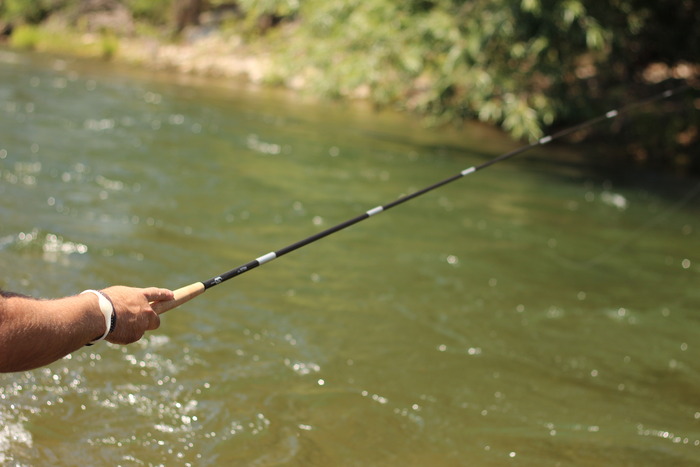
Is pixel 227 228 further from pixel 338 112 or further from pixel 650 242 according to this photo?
pixel 338 112

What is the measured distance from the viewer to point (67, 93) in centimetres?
1509

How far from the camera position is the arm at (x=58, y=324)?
7.74ft

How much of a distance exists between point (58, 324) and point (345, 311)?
316cm

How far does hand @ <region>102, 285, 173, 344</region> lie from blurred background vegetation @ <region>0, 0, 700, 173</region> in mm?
8329

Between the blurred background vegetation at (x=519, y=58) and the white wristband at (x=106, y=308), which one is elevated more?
the white wristband at (x=106, y=308)

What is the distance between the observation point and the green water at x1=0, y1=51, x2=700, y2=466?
12.8ft

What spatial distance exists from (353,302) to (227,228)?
1.95 m

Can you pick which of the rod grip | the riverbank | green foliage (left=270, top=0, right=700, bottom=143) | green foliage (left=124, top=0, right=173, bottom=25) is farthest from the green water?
green foliage (left=124, top=0, right=173, bottom=25)

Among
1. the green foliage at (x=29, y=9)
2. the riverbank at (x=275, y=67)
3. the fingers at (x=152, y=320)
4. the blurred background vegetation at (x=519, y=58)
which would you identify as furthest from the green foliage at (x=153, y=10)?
the fingers at (x=152, y=320)

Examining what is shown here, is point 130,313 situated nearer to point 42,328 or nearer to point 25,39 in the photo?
point 42,328

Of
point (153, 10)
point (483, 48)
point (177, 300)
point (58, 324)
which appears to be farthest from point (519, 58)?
point (153, 10)

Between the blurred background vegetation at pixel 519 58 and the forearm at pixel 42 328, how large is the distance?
8.59 metres

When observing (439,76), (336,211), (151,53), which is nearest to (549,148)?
(439,76)

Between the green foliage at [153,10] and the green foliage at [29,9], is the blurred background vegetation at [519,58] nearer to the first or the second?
the green foliage at [153,10]
